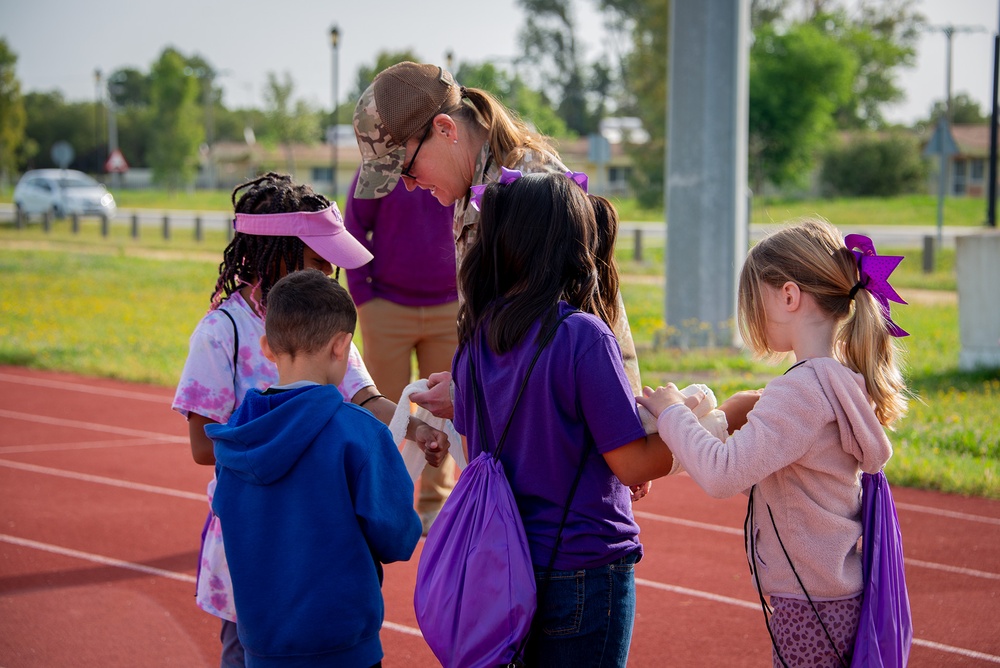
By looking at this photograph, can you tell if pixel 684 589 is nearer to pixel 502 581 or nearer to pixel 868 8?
pixel 502 581

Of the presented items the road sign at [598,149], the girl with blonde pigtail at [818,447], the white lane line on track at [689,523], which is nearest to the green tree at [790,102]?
the road sign at [598,149]

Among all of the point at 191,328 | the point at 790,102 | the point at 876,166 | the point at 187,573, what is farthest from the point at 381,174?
the point at 876,166

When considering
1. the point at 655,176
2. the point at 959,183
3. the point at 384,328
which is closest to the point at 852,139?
the point at 959,183

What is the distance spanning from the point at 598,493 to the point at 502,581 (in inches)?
10.9

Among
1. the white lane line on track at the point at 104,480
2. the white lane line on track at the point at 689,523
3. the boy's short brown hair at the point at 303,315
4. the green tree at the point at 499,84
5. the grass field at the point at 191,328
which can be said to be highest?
the green tree at the point at 499,84

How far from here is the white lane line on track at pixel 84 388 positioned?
977 centimetres

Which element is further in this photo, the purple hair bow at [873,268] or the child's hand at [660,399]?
the purple hair bow at [873,268]

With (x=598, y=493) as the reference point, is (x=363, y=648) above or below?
below

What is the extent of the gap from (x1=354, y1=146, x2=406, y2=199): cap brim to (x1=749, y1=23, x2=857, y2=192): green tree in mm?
32728

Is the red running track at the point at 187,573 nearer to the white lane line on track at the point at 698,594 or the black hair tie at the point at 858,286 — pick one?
the white lane line on track at the point at 698,594

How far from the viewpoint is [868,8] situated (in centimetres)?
5891

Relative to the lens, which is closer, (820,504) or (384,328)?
(820,504)

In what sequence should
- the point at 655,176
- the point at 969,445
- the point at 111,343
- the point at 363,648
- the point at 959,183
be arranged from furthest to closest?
1. the point at 959,183
2. the point at 655,176
3. the point at 111,343
4. the point at 969,445
5. the point at 363,648

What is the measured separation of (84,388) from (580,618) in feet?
29.6
